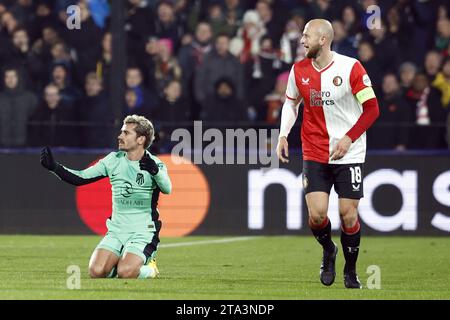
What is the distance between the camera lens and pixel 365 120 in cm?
993

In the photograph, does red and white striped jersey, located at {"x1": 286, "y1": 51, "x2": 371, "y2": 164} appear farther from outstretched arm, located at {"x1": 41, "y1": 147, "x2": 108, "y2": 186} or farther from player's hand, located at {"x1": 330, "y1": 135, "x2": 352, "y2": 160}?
outstretched arm, located at {"x1": 41, "y1": 147, "x2": 108, "y2": 186}

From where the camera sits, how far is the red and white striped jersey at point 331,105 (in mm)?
10102

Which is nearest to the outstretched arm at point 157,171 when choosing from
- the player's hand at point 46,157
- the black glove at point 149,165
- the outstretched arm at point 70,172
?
the black glove at point 149,165

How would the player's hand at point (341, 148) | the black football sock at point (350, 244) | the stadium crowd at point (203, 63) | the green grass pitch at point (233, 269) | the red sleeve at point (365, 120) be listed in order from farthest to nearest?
the stadium crowd at point (203, 63) → the black football sock at point (350, 244) → the red sleeve at point (365, 120) → the player's hand at point (341, 148) → the green grass pitch at point (233, 269)

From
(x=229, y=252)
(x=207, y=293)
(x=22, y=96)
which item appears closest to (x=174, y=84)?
(x=22, y=96)

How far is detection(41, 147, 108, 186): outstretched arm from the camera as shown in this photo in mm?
10255

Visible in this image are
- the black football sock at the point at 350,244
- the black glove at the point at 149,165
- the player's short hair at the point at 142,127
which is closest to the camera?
the black football sock at the point at 350,244

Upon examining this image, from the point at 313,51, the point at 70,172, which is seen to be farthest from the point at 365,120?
the point at 70,172

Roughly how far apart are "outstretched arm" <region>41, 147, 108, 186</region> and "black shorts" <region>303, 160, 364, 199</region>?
1769 mm

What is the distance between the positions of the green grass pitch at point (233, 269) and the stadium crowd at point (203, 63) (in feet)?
4.74

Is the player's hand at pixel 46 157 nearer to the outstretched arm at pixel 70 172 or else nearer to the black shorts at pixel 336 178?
the outstretched arm at pixel 70 172

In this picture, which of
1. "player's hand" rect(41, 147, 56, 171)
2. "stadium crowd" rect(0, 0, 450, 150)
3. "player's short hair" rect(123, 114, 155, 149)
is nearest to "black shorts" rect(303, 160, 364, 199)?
"player's short hair" rect(123, 114, 155, 149)

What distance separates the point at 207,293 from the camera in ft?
30.8
